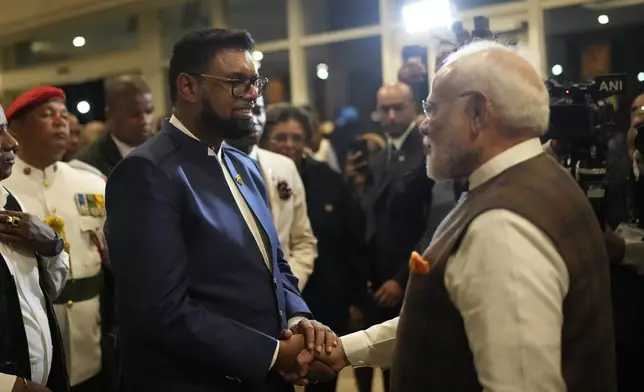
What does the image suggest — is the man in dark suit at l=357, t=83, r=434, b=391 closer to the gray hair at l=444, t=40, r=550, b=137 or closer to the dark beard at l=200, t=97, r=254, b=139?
the dark beard at l=200, t=97, r=254, b=139

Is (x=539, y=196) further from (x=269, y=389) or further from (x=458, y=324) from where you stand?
(x=269, y=389)

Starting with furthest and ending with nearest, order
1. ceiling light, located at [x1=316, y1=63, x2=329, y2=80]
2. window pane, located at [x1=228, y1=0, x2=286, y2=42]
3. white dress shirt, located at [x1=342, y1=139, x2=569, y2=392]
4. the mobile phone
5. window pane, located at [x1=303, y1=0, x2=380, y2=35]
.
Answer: window pane, located at [x1=228, y1=0, x2=286, y2=42]
ceiling light, located at [x1=316, y1=63, x2=329, y2=80]
window pane, located at [x1=303, y1=0, x2=380, y2=35]
the mobile phone
white dress shirt, located at [x1=342, y1=139, x2=569, y2=392]

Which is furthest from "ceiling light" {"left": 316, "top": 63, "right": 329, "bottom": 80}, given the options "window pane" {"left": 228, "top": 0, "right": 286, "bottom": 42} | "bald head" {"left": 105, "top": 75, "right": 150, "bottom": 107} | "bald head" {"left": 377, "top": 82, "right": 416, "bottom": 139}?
"bald head" {"left": 105, "top": 75, "right": 150, "bottom": 107}

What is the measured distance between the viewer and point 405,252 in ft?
11.0

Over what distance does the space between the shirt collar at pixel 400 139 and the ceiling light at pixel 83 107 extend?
4213 mm

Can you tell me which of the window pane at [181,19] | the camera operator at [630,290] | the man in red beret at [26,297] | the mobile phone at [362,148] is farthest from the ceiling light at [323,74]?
the man in red beret at [26,297]

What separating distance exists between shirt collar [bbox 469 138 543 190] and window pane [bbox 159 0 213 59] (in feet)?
20.7

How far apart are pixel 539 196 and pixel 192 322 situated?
803mm

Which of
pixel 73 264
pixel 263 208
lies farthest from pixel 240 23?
pixel 263 208

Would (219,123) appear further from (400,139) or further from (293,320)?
(400,139)

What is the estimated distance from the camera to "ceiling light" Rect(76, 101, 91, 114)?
7.12 meters

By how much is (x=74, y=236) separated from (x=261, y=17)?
5.01m

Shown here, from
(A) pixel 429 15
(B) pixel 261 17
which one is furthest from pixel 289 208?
(B) pixel 261 17

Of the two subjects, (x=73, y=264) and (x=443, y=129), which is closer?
(x=443, y=129)
